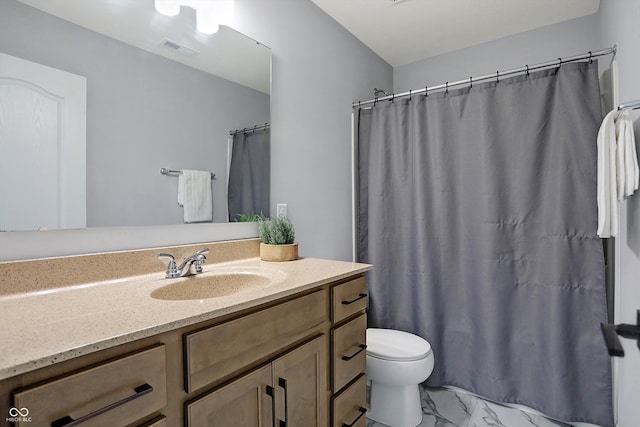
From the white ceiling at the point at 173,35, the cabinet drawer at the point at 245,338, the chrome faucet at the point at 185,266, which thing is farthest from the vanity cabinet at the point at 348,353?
the white ceiling at the point at 173,35

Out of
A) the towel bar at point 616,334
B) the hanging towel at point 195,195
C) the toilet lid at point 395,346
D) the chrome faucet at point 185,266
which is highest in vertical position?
the hanging towel at point 195,195

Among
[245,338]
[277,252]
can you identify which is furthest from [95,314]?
[277,252]

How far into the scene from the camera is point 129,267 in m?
1.18

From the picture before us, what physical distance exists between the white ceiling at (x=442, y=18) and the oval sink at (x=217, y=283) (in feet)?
5.54

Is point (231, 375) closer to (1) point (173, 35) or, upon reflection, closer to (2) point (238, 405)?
Result: (2) point (238, 405)

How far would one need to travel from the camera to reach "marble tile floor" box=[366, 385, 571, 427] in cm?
175

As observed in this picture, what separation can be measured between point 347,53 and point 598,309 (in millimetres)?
2089

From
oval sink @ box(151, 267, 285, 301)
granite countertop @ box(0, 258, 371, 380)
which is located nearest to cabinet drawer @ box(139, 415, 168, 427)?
granite countertop @ box(0, 258, 371, 380)

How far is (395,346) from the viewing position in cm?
179

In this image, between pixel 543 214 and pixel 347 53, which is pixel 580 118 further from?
pixel 347 53

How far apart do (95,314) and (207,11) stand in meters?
1.33

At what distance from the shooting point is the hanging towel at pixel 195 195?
54.6 inches

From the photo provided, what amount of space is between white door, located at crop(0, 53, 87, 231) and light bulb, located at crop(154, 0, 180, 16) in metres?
0.45

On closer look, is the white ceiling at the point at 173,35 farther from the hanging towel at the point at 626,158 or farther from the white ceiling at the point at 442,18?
the hanging towel at the point at 626,158
